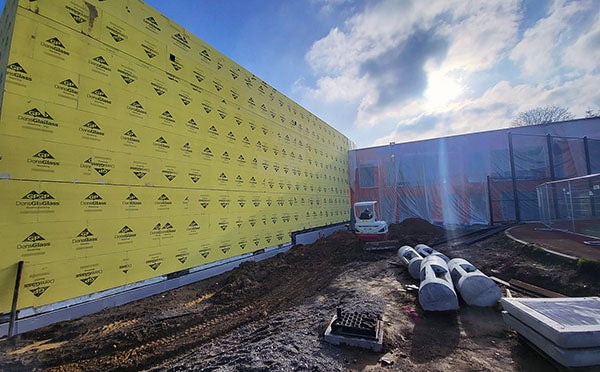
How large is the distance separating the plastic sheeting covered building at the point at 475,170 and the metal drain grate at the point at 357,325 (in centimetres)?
1460

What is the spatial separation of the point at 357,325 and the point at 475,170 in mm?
17297

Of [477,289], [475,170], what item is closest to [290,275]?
[477,289]

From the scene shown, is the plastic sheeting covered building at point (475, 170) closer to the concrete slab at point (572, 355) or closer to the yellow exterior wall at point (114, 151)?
the yellow exterior wall at point (114, 151)

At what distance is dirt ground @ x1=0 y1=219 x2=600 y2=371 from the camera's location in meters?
3.02

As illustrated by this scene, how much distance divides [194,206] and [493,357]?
7.17 metres

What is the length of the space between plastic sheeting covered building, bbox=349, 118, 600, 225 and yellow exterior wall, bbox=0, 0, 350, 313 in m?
12.2

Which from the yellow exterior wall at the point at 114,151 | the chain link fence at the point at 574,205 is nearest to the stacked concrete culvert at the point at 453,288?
the yellow exterior wall at the point at 114,151

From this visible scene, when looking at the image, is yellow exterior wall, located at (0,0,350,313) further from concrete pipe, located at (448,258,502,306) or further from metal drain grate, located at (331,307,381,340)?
concrete pipe, located at (448,258,502,306)

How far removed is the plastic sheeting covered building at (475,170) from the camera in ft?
48.1

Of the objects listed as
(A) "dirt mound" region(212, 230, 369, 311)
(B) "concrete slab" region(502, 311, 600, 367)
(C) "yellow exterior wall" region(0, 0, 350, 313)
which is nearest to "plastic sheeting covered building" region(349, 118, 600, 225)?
(A) "dirt mound" region(212, 230, 369, 311)

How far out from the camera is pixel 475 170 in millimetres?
16328

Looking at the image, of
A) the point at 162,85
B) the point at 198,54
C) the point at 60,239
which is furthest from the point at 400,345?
the point at 198,54

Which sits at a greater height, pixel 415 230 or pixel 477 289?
pixel 477 289

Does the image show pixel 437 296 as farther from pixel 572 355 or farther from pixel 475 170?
pixel 475 170
